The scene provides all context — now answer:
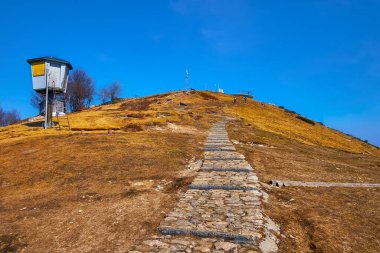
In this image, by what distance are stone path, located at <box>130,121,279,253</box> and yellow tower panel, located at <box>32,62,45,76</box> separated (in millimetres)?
28291

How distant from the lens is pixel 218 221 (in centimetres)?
839

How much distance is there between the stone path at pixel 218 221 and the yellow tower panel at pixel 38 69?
92.8 ft

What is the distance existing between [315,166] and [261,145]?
7.86 m

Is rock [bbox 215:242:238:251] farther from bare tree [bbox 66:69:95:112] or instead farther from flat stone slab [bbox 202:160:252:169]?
bare tree [bbox 66:69:95:112]

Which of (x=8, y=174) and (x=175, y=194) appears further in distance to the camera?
(x=8, y=174)

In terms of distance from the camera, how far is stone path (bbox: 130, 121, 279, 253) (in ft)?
23.3

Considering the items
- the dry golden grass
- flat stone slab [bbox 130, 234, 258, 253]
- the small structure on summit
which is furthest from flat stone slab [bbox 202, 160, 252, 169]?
the small structure on summit

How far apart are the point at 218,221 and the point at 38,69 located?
3292 centimetres

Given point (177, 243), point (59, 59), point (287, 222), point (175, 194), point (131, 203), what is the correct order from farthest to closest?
point (59, 59) → point (175, 194) → point (131, 203) → point (287, 222) → point (177, 243)

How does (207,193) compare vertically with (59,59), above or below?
below

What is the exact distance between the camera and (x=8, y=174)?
51.6 feet

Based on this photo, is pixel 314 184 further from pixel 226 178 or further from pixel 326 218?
pixel 326 218

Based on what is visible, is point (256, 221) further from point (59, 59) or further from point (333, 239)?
point (59, 59)

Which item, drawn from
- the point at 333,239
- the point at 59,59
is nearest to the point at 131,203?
the point at 333,239
